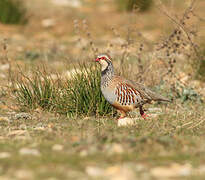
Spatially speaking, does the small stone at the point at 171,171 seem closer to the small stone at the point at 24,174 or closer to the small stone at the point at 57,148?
the small stone at the point at 24,174

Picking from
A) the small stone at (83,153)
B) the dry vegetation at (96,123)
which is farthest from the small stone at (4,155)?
the small stone at (83,153)

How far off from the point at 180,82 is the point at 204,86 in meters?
0.99

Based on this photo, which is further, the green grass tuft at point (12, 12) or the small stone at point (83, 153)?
the green grass tuft at point (12, 12)

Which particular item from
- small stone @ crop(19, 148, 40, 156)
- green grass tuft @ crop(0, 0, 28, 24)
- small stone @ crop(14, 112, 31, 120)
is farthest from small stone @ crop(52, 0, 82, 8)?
small stone @ crop(19, 148, 40, 156)

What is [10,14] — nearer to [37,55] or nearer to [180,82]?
[37,55]

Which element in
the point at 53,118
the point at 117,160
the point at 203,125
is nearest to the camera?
the point at 117,160

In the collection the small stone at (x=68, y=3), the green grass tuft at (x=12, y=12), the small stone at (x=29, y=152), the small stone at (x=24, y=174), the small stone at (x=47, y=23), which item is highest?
the small stone at (x=68, y=3)

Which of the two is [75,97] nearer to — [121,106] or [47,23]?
[121,106]

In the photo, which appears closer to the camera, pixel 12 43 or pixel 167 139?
pixel 167 139

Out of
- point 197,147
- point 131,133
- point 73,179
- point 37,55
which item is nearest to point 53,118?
point 131,133

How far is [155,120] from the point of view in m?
7.14

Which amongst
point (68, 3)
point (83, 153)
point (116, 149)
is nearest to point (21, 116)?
point (83, 153)

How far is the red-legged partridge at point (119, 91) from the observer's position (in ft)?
23.6

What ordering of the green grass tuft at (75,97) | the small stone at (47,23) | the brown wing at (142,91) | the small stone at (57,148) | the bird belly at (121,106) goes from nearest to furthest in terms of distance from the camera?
the small stone at (57,148), the bird belly at (121,106), the brown wing at (142,91), the green grass tuft at (75,97), the small stone at (47,23)
